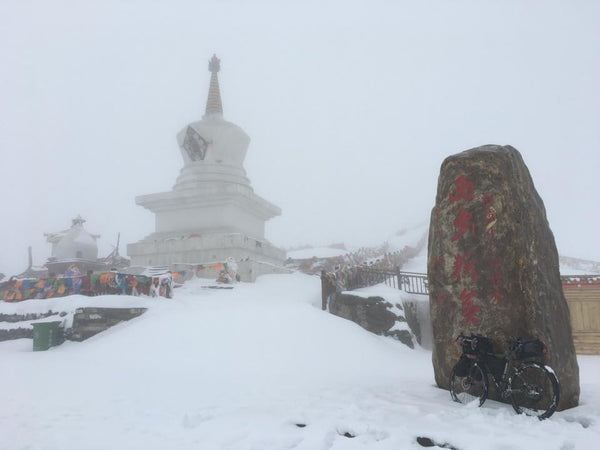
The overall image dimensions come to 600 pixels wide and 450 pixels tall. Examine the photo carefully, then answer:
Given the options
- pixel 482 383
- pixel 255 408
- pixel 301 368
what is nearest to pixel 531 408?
pixel 482 383

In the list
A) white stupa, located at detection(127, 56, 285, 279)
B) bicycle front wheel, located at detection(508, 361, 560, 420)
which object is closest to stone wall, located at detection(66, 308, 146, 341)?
white stupa, located at detection(127, 56, 285, 279)

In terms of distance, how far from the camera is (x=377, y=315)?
1245 centimetres

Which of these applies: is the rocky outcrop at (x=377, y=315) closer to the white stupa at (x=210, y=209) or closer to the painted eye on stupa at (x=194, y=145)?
the white stupa at (x=210, y=209)

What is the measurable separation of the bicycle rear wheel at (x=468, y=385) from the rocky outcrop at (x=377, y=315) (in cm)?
614

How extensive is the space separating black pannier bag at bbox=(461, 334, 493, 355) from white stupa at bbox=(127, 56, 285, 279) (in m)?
12.4

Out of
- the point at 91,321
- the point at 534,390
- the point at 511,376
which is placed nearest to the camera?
the point at 534,390

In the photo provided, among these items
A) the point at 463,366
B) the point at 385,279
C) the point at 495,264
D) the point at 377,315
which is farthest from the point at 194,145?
the point at 463,366

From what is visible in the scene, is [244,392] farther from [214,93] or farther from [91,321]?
[214,93]

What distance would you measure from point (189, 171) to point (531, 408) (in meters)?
19.6

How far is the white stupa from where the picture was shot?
1914cm

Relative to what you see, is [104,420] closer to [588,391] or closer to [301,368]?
[301,368]

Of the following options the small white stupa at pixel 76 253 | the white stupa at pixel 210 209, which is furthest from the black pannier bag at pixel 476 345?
the small white stupa at pixel 76 253

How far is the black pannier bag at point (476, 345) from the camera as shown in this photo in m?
5.78

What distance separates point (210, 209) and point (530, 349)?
1708cm
